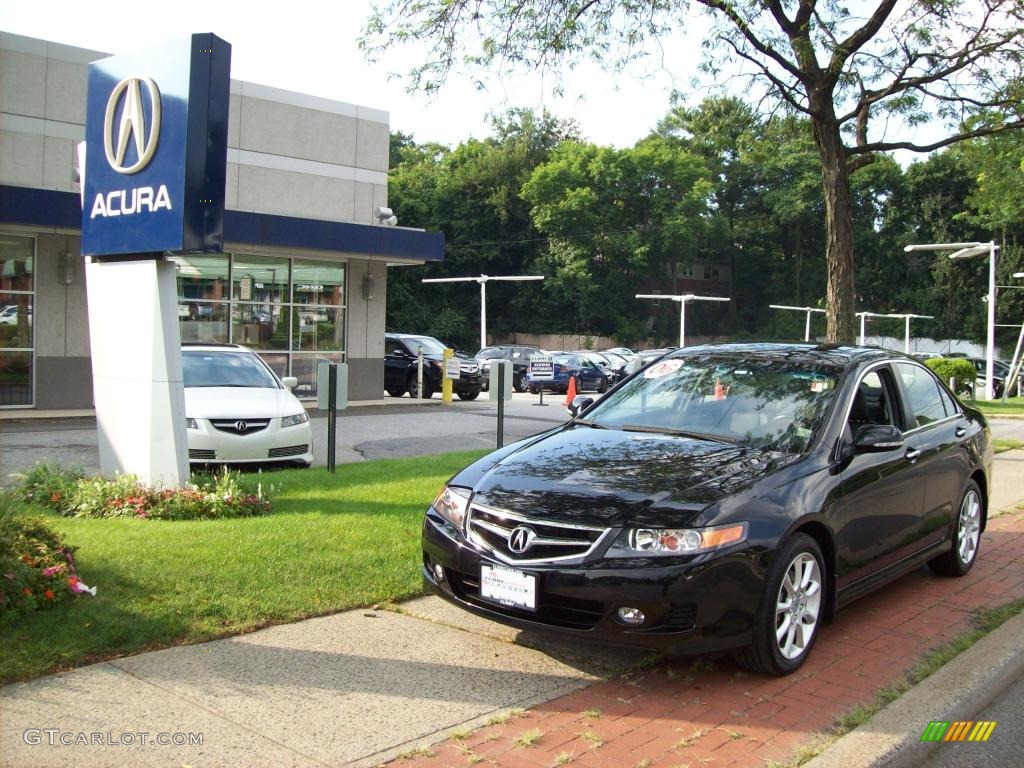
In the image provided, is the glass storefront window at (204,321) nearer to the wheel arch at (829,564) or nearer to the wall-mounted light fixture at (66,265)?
the wall-mounted light fixture at (66,265)

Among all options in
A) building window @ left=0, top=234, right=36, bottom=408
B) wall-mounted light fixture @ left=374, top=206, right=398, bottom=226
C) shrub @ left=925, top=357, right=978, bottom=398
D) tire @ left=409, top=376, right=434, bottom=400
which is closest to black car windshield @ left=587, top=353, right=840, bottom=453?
building window @ left=0, top=234, right=36, bottom=408

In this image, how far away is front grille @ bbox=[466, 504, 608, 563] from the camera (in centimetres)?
425

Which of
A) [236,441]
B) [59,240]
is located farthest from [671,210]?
[236,441]

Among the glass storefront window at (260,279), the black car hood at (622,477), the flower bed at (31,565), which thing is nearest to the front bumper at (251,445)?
the flower bed at (31,565)

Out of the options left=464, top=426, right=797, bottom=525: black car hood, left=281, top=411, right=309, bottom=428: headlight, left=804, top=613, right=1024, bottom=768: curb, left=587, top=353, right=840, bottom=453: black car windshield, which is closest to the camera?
left=804, top=613, right=1024, bottom=768: curb

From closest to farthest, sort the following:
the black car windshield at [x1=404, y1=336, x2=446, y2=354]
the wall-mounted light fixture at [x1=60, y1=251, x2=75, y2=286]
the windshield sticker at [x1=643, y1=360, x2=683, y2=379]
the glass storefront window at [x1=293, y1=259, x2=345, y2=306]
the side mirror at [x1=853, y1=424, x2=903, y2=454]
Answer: the side mirror at [x1=853, y1=424, x2=903, y2=454], the windshield sticker at [x1=643, y1=360, x2=683, y2=379], the wall-mounted light fixture at [x1=60, y1=251, x2=75, y2=286], the glass storefront window at [x1=293, y1=259, x2=345, y2=306], the black car windshield at [x1=404, y1=336, x2=446, y2=354]

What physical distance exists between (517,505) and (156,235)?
4.57 metres

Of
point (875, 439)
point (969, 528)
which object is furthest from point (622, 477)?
point (969, 528)

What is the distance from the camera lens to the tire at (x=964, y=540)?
21.8 feet

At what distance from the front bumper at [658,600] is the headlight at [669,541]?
6 centimetres

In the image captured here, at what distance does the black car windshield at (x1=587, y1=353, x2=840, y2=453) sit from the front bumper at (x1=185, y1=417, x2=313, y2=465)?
5.23 metres

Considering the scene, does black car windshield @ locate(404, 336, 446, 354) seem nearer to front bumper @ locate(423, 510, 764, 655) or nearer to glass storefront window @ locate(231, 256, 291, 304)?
glass storefront window @ locate(231, 256, 291, 304)

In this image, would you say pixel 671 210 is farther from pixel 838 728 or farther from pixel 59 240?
pixel 838 728

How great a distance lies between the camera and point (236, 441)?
33.1 ft
